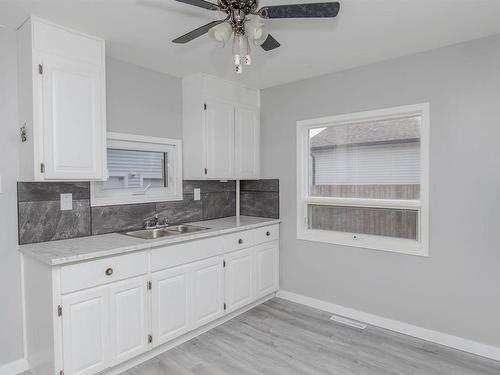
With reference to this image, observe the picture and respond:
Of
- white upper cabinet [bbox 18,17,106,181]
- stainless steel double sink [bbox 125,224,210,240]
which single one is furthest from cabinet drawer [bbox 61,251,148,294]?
white upper cabinet [bbox 18,17,106,181]

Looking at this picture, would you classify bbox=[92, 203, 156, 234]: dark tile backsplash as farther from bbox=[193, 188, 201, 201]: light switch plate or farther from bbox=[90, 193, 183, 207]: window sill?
bbox=[193, 188, 201, 201]: light switch plate

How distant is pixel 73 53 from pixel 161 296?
6.19ft

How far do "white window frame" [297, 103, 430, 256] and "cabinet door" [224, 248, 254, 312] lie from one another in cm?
70

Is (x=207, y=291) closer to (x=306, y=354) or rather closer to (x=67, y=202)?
(x=306, y=354)

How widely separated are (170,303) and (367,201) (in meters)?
2.04

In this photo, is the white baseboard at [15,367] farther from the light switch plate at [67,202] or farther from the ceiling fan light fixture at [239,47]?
the ceiling fan light fixture at [239,47]

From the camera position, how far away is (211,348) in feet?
8.50

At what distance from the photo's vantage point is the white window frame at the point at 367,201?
2695mm

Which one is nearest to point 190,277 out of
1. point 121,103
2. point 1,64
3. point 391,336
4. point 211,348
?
point 211,348

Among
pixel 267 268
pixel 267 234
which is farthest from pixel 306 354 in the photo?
pixel 267 234

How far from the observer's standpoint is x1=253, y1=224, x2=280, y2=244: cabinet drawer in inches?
132

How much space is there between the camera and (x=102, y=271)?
2088 millimetres

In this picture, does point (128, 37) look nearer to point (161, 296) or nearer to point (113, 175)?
point (113, 175)

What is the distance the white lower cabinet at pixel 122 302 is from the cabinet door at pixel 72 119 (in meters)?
0.67
